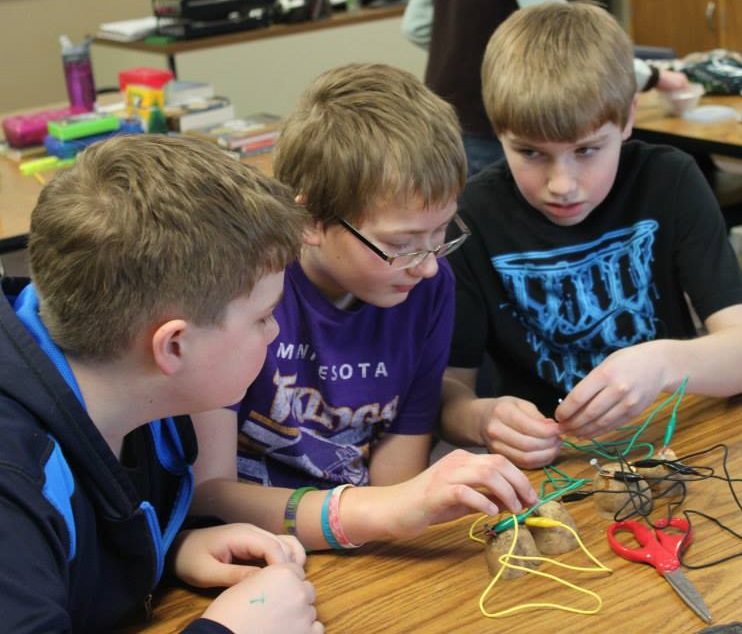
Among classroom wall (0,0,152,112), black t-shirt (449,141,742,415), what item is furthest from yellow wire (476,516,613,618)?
classroom wall (0,0,152,112)

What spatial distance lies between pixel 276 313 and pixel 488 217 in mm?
477

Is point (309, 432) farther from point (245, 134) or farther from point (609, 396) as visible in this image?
point (245, 134)

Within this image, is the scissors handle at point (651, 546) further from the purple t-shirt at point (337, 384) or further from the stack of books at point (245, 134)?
the stack of books at point (245, 134)

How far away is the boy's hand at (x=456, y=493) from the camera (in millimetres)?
1059

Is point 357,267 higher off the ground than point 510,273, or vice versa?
point 357,267

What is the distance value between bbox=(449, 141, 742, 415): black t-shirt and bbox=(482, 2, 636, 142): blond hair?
0.14m

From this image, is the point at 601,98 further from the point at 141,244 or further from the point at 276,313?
the point at 141,244

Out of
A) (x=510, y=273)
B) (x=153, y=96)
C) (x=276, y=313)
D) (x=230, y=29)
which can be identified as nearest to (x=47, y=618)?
(x=276, y=313)

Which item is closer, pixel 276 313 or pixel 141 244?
pixel 141 244

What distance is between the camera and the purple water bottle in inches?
121

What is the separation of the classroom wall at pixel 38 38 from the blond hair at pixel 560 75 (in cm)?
402

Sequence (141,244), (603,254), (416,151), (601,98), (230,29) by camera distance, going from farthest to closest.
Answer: (230,29) → (603,254) → (601,98) → (416,151) → (141,244)

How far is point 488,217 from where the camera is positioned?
1.65 m

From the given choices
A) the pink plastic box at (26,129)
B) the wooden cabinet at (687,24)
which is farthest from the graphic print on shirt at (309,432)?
the wooden cabinet at (687,24)
